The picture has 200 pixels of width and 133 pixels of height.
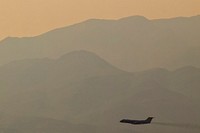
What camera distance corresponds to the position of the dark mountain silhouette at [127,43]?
1271mm

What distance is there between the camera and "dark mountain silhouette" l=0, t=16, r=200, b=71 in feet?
4.17

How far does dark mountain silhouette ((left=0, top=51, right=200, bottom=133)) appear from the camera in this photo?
1.25 m

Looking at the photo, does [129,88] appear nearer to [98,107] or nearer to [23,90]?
[98,107]

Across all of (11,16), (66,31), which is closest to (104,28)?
(66,31)

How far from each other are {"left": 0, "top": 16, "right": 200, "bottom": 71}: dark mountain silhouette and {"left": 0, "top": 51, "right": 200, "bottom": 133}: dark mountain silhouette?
3cm

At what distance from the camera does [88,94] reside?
127cm

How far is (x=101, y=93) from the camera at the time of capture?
1266 mm

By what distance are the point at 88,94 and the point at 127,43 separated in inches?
9.6

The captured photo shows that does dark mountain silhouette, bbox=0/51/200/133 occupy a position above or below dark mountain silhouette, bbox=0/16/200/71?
below

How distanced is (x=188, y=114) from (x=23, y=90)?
2.05 ft

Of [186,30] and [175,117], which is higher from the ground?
[186,30]

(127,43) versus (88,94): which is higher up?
(127,43)

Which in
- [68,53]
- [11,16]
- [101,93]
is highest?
[11,16]

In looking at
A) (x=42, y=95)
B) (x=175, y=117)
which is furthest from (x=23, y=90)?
(x=175, y=117)
